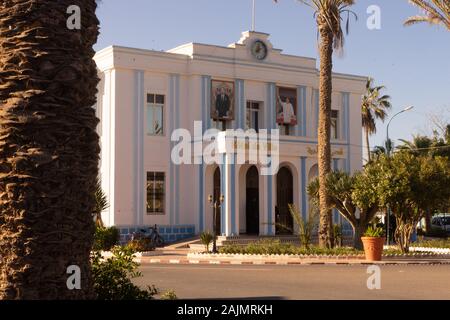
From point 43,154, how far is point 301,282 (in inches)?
413

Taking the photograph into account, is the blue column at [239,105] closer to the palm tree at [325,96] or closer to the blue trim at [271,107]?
the blue trim at [271,107]

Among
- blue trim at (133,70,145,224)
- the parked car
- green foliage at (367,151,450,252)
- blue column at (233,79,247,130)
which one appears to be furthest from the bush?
the parked car

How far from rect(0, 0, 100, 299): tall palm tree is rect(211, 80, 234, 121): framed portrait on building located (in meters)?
29.0

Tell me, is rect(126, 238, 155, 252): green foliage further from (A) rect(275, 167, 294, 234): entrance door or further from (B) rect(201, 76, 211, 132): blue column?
(A) rect(275, 167, 294, 234): entrance door

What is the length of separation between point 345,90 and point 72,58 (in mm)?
35286

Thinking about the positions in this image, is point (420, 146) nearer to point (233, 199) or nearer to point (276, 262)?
point (233, 199)

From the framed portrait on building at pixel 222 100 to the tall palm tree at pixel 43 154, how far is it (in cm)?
2898

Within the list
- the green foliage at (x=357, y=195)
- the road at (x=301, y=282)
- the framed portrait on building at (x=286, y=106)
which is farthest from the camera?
the framed portrait on building at (x=286, y=106)

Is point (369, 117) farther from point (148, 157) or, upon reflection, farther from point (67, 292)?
point (67, 292)

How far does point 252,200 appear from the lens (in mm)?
36969

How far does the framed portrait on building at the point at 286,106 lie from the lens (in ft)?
125

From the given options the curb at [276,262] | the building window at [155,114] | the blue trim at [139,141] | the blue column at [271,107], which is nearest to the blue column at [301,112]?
the blue column at [271,107]

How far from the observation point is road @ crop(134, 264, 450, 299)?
13180 mm

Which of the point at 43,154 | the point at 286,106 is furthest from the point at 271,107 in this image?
the point at 43,154
